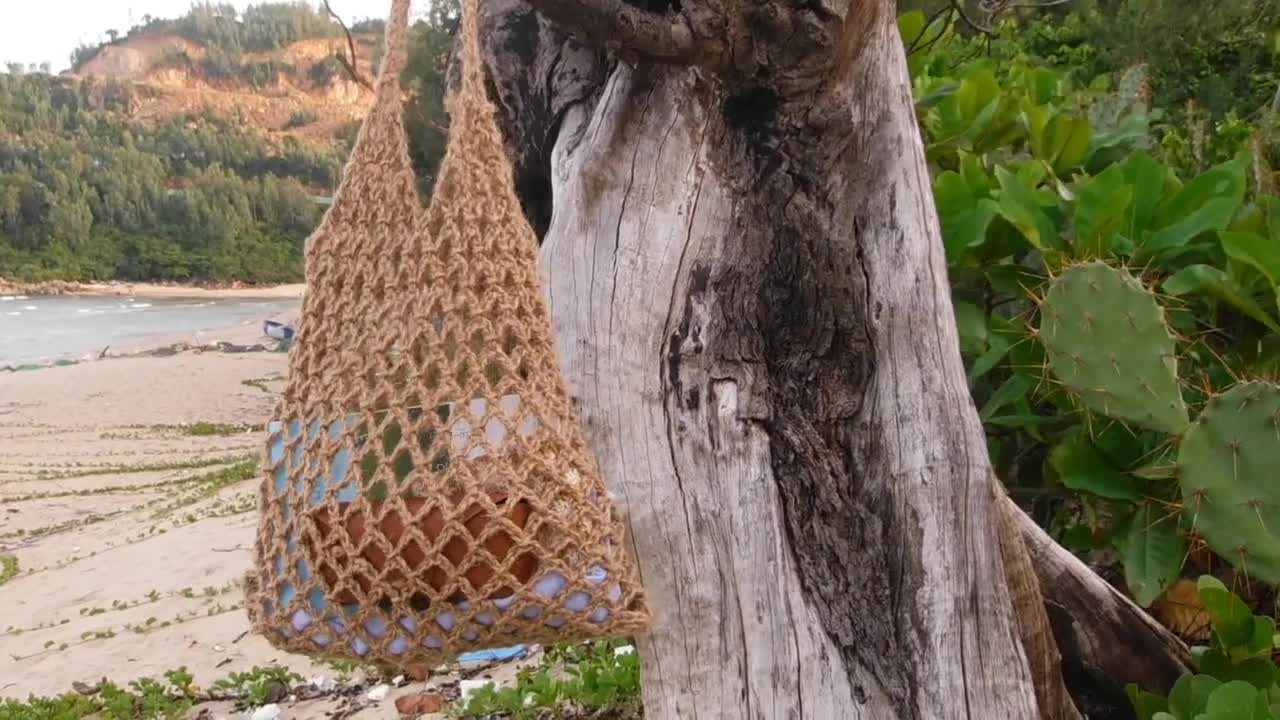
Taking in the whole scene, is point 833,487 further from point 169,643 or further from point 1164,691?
point 169,643

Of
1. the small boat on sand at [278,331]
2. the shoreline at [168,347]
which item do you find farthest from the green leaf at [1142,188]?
the small boat on sand at [278,331]

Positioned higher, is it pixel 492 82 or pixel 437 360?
pixel 492 82

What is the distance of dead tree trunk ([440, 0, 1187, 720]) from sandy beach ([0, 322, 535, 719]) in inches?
82.9

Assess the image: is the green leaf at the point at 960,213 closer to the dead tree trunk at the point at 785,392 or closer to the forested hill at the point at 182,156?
the dead tree trunk at the point at 785,392

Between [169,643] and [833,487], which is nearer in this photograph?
[833,487]

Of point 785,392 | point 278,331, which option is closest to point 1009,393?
point 785,392

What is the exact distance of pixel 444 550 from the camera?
1.25 metres

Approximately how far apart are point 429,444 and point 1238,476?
4.83 ft

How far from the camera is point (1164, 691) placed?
2.11m

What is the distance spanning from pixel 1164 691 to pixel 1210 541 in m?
0.52

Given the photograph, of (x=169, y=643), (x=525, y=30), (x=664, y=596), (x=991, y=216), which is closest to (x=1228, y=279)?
(x=991, y=216)

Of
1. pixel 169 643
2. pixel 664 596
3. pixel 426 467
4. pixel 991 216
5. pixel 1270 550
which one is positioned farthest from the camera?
pixel 169 643

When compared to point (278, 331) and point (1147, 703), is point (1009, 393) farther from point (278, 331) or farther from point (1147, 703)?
point (278, 331)

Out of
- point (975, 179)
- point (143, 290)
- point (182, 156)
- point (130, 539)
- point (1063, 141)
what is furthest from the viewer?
point (182, 156)
